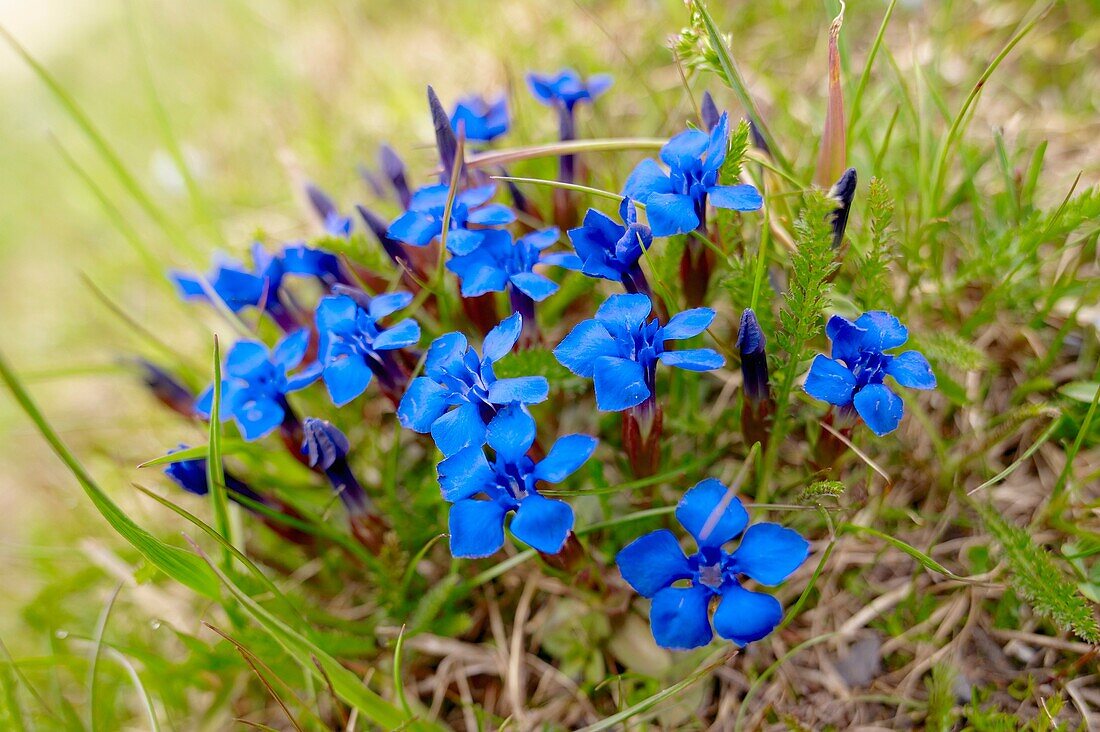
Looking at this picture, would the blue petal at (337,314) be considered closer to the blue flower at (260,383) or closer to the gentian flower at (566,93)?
the blue flower at (260,383)

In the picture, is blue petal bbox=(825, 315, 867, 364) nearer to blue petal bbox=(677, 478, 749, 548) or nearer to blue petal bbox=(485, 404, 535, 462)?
blue petal bbox=(677, 478, 749, 548)

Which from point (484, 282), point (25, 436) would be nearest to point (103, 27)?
point (25, 436)

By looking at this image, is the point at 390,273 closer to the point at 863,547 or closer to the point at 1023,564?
the point at 863,547

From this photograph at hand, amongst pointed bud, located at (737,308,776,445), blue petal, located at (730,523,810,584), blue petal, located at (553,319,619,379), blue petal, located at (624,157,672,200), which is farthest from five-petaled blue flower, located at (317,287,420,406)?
blue petal, located at (730,523,810,584)

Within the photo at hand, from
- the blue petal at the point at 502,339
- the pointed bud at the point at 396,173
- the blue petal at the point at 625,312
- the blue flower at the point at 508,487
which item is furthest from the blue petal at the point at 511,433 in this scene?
the pointed bud at the point at 396,173

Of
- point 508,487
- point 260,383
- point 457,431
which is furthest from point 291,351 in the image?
point 508,487

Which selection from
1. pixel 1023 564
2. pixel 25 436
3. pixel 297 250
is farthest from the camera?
pixel 25 436
